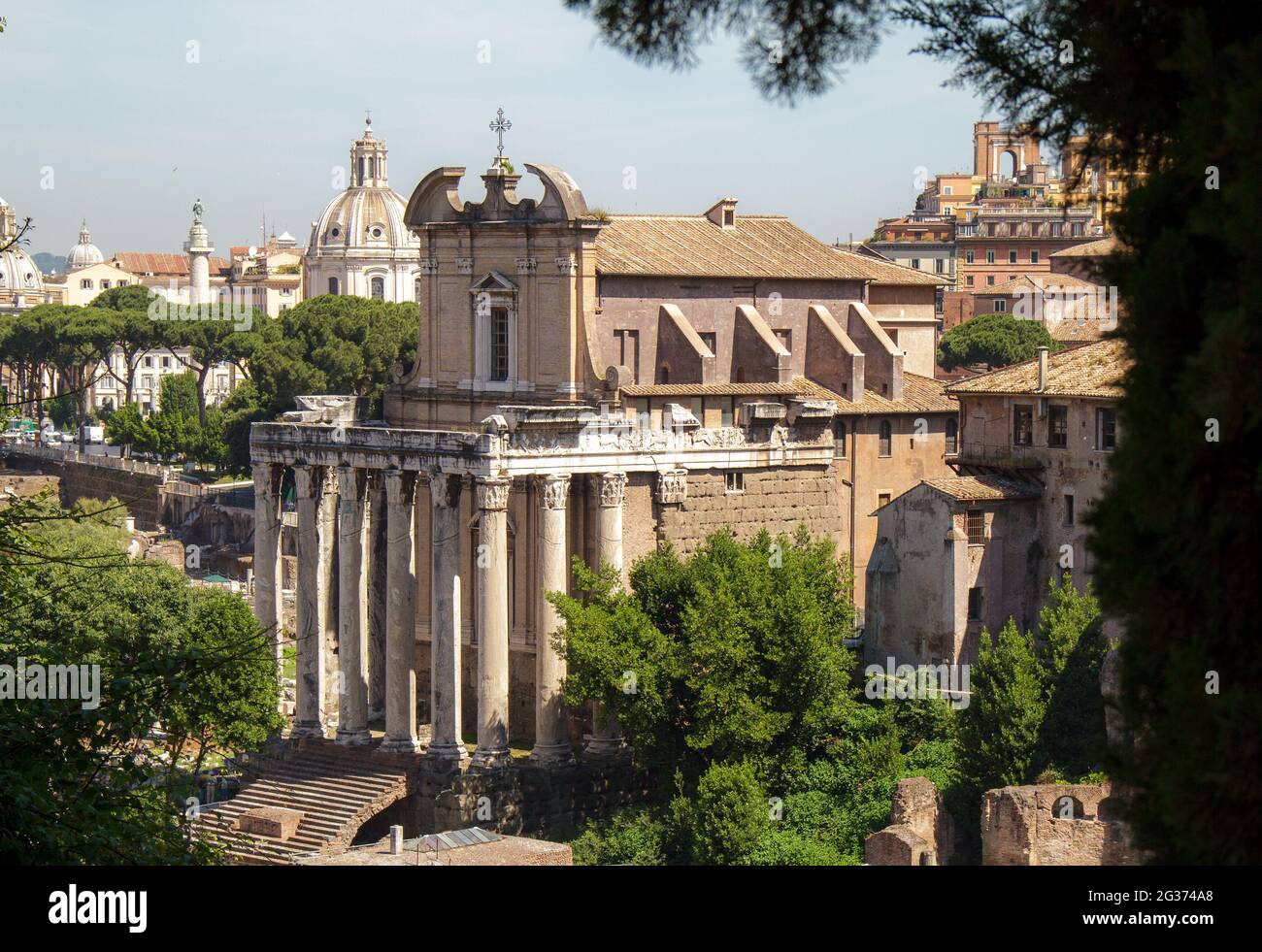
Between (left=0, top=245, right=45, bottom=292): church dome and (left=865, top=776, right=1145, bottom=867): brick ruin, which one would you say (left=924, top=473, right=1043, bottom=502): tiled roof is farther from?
(left=0, top=245, right=45, bottom=292): church dome

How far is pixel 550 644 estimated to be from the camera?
4094cm

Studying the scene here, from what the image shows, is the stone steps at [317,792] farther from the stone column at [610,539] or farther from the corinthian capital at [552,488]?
the corinthian capital at [552,488]

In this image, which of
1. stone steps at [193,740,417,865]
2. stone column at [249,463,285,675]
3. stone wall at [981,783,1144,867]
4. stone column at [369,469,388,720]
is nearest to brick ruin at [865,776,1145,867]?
stone wall at [981,783,1144,867]

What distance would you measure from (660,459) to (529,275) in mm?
5049

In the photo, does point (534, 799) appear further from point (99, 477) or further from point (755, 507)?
point (99, 477)

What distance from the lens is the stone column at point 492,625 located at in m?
40.7

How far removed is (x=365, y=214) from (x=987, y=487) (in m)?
120

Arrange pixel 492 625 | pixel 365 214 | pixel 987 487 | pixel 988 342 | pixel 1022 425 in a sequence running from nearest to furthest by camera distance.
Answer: pixel 987 487 → pixel 492 625 → pixel 1022 425 → pixel 988 342 → pixel 365 214

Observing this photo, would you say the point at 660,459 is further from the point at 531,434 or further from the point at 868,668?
the point at 868,668

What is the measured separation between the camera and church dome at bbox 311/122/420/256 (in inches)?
6127

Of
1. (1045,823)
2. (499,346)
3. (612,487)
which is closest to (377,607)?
(499,346)

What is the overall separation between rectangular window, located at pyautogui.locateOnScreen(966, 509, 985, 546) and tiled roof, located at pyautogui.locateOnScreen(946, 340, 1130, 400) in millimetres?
2605

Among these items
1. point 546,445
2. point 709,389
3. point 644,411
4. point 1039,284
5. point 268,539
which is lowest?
point 268,539
